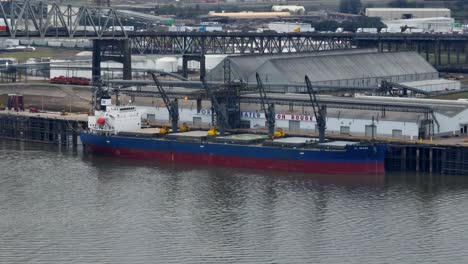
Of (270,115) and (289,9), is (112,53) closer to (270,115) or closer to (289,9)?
(270,115)

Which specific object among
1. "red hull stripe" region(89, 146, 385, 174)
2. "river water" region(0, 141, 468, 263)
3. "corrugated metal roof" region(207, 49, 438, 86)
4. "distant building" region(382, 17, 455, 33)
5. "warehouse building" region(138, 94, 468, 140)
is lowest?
"river water" region(0, 141, 468, 263)

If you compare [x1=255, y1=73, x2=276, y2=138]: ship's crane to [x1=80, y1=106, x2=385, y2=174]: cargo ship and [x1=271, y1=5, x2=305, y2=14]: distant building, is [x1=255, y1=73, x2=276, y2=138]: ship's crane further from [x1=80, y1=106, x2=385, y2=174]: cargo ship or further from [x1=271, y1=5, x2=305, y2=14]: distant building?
[x1=271, y1=5, x2=305, y2=14]: distant building

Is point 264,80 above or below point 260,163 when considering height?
above

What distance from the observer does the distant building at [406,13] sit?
355 ft

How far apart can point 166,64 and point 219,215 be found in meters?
35.8

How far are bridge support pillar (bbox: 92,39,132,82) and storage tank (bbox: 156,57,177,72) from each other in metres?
6.30

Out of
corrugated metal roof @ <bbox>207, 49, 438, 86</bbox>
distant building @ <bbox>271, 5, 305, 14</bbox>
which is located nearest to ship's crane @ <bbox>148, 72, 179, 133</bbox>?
corrugated metal roof @ <bbox>207, 49, 438, 86</bbox>

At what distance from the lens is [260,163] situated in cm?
4822

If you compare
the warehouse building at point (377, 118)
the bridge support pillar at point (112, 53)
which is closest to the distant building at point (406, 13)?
the bridge support pillar at point (112, 53)

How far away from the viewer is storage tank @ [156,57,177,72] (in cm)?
7488

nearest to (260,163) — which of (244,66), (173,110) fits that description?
(173,110)

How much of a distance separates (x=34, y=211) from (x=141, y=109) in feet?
48.3

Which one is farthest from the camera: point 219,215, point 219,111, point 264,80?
point 264,80

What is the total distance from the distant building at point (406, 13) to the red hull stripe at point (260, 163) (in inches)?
2304
